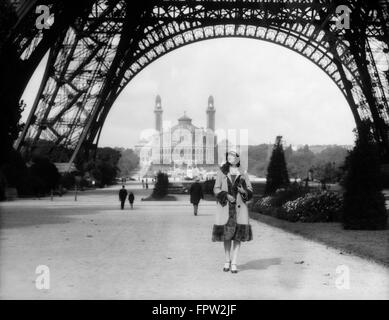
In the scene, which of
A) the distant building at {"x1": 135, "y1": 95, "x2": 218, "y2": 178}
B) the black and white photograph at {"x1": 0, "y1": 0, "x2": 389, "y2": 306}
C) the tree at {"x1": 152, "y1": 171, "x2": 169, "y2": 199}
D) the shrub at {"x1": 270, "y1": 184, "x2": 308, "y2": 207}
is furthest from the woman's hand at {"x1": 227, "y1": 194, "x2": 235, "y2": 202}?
the distant building at {"x1": 135, "y1": 95, "x2": 218, "y2": 178}

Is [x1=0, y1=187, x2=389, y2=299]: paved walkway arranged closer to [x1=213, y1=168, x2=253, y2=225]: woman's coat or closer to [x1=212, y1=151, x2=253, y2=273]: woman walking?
[x1=212, y1=151, x2=253, y2=273]: woman walking

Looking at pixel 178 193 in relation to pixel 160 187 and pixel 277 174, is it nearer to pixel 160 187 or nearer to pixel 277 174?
pixel 160 187

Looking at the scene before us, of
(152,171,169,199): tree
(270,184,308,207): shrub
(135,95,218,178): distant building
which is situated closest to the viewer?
(270,184,308,207): shrub

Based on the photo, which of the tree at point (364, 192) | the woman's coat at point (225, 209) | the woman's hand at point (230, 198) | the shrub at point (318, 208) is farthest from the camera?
the shrub at point (318, 208)

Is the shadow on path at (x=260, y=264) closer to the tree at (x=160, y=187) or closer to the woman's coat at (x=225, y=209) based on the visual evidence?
the woman's coat at (x=225, y=209)

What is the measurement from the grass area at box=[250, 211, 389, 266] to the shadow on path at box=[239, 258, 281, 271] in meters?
1.70

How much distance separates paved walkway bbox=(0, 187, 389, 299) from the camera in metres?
8.55

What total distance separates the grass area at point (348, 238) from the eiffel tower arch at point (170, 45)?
64.3 ft

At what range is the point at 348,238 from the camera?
50.5ft

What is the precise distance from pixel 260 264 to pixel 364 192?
682 cm

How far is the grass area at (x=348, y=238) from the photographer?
495 inches

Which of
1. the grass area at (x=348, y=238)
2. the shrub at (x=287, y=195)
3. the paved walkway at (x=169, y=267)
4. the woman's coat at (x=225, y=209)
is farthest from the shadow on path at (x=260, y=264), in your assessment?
the shrub at (x=287, y=195)
